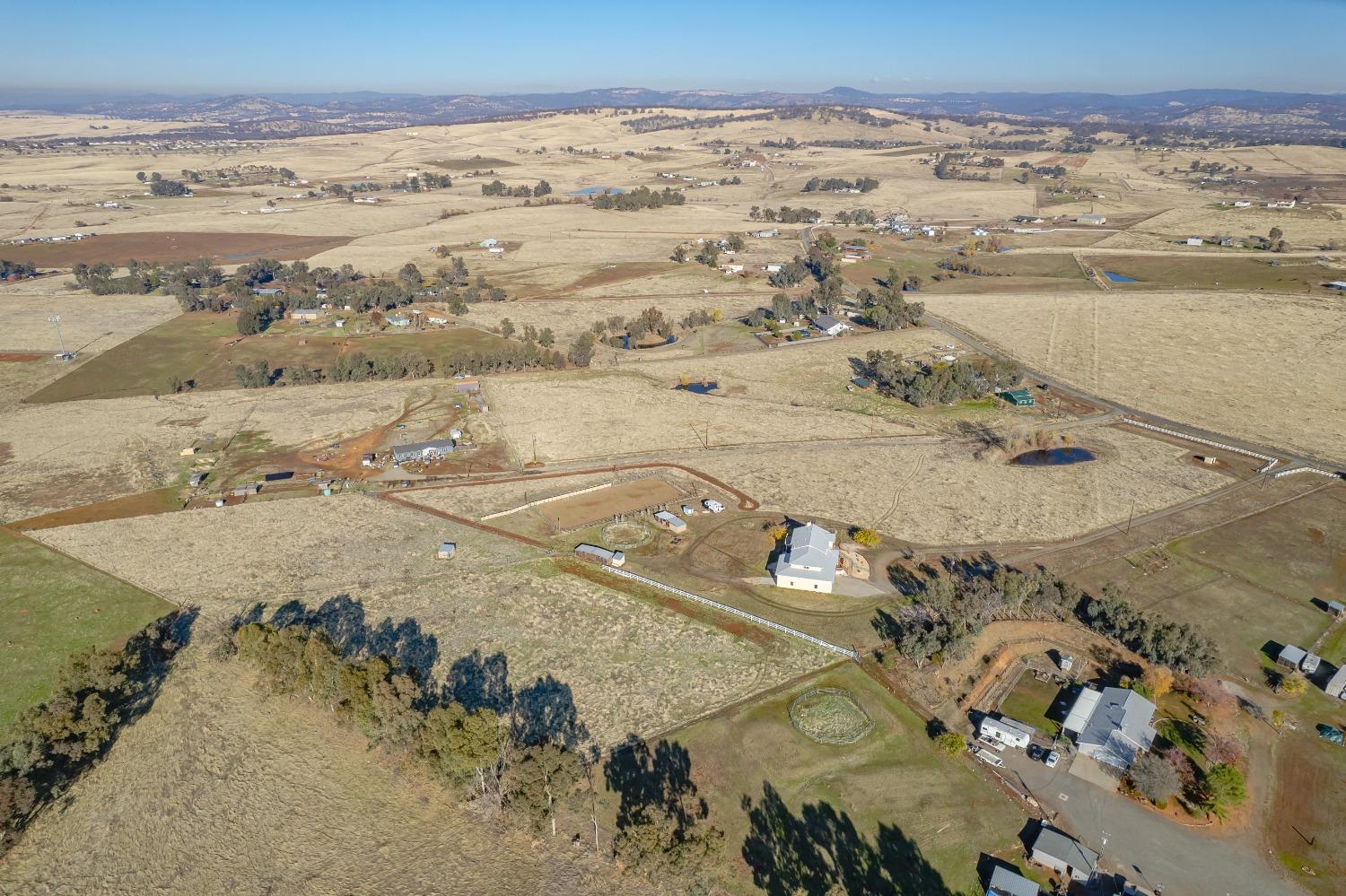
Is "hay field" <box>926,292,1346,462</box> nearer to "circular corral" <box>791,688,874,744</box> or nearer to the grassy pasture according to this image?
the grassy pasture

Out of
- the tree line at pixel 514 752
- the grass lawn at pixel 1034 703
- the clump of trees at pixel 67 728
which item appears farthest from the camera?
the grass lawn at pixel 1034 703

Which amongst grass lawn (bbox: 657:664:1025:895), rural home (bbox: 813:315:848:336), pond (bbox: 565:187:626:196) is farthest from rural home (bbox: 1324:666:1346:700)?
pond (bbox: 565:187:626:196)

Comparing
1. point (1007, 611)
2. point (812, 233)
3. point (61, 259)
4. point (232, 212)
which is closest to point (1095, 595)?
point (1007, 611)

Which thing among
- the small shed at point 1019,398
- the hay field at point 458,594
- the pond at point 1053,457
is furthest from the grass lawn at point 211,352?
the pond at point 1053,457

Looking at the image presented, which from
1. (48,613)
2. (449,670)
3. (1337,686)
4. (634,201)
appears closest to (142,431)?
(48,613)

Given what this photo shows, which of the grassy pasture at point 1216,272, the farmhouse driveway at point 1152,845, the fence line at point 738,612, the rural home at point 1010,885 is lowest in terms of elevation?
the farmhouse driveway at point 1152,845

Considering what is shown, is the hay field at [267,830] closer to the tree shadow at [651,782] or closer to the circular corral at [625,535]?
the tree shadow at [651,782]

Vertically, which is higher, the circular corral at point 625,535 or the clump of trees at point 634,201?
the clump of trees at point 634,201
